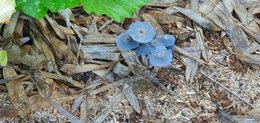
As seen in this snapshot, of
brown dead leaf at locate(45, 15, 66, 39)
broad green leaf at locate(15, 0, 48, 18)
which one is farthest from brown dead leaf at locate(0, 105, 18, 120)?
broad green leaf at locate(15, 0, 48, 18)

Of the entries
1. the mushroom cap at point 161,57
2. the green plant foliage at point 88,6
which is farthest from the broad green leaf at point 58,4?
the mushroom cap at point 161,57

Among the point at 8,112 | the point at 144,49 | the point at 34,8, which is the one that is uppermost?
the point at 34,8

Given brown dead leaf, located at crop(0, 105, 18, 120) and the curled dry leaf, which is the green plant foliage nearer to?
the curled dry leaf

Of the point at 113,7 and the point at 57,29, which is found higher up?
the point at 113,7

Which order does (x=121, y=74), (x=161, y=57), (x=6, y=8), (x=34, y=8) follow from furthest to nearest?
(x=121, y=74) → (x=161, y=57) → (x=34, y=8) → (x=6, y=8)

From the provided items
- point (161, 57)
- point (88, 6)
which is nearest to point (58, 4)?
point (88, 6)

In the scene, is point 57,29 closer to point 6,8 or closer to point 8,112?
point 8,112

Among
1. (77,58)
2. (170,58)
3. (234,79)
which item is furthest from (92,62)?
(234,79)
